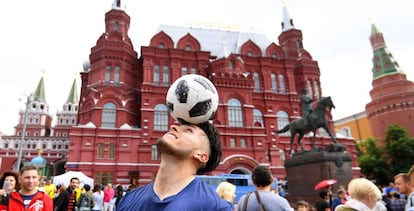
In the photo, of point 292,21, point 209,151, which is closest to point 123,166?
point 209,151

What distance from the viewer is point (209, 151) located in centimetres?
168

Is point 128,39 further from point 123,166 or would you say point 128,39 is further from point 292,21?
point 292,21

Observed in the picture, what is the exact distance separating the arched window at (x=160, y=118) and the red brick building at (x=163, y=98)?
97 mm

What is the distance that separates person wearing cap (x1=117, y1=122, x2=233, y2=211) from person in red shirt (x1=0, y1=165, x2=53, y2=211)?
267 centimetres

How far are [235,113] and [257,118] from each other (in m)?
3.72

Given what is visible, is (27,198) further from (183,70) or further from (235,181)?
(183,70)

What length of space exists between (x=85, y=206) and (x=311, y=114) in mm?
10004

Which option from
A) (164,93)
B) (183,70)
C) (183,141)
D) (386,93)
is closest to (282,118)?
(183,70)

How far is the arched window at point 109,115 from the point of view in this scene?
26266 mm

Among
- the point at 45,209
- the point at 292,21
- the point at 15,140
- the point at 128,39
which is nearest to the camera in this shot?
the point at 45,209

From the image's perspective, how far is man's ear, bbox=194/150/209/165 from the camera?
160 centimetres

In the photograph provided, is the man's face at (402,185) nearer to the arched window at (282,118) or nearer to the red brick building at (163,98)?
the red brick building at (163,98)

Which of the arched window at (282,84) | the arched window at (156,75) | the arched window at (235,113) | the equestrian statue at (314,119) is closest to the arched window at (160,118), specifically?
the arched window at (156,75)

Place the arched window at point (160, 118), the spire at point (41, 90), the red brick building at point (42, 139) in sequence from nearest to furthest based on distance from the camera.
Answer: the arched window at point (160, 118), the red brick building at point (42, 139), the spire at point (41, 90)
